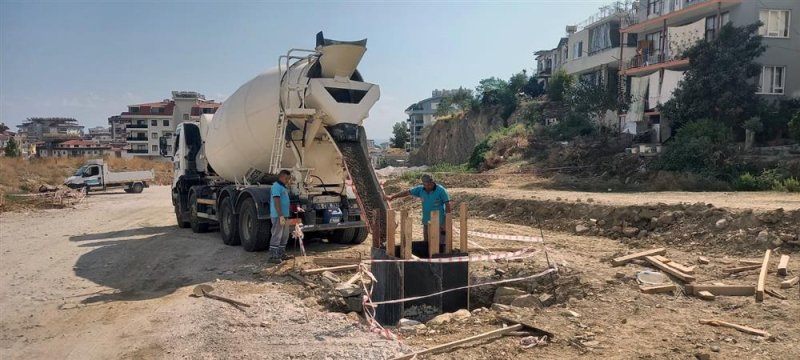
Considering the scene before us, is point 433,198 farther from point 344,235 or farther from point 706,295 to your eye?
point 706,295

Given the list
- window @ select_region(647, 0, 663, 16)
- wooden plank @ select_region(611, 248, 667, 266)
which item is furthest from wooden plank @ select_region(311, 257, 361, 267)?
window @ select_region(647, 0, 663, 16)

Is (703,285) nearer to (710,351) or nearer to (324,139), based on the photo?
(710,351)

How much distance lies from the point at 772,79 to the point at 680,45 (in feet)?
16.9

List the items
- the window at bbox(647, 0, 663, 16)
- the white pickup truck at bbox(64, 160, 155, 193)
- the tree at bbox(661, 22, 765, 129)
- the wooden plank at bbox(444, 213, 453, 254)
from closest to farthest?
the wooden plank at bbox(444, 213, 453, 254) → the tree at bbox(661, 22, 765, 129) → the window at bbox(647, 0, 663, 16) → the white pickup truck at bbox(64, 160, 155, 193)

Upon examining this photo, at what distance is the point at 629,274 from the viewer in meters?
7.84

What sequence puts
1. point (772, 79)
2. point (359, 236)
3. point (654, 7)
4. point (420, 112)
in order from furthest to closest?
point (420, 112), point (654, 7), point (772, 79), point (359, 236)

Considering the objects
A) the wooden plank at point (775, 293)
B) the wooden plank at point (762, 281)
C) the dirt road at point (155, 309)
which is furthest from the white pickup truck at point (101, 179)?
the wooden plank at point (775, 293)

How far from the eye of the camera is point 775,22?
27109mm

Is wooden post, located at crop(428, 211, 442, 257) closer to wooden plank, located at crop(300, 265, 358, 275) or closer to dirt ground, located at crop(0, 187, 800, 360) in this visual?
dirt ground, located at crop(0, 187, 800, 360)

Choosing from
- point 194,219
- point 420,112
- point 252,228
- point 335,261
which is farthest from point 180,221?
point 420,112

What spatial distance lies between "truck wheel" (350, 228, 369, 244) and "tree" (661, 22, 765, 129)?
19361mm

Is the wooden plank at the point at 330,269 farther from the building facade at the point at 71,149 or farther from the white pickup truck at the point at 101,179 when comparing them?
the building facade at the point at 71,149

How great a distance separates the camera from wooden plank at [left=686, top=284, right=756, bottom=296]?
6.63 metres

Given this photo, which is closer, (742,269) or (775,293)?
(775,293)
